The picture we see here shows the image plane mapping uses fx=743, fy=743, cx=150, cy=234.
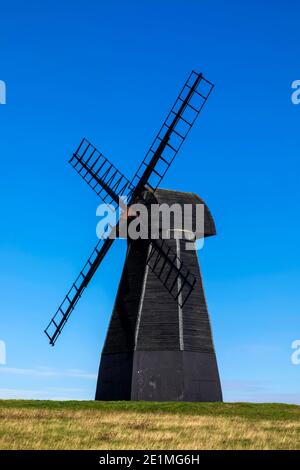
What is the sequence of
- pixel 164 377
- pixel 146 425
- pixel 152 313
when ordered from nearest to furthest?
pixel 146 425 < pixel 164 377 < pixel 152 313

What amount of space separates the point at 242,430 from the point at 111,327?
12989mm

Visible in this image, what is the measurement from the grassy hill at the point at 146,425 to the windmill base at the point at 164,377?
156 centimetres

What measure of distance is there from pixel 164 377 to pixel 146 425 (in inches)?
333

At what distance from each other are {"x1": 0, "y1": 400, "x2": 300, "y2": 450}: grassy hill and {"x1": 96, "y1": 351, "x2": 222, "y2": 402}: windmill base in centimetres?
156

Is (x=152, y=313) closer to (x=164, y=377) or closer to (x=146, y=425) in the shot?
(x=164, y=377)

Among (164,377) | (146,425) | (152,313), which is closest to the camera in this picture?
(146,425)

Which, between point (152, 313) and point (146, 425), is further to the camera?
point (152, 313)

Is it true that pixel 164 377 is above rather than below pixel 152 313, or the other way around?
below

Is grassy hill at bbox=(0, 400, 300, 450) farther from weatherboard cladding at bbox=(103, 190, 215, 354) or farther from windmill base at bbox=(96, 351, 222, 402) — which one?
weatherboard cladding at bbox=(103, 190, 215, 354)

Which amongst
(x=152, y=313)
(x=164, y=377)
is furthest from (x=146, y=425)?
(x=152, y=313)

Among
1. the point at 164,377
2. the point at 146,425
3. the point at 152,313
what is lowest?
the point at 146,425

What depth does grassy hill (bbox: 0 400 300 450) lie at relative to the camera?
2228 centimetres

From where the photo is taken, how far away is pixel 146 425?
88.9ft
